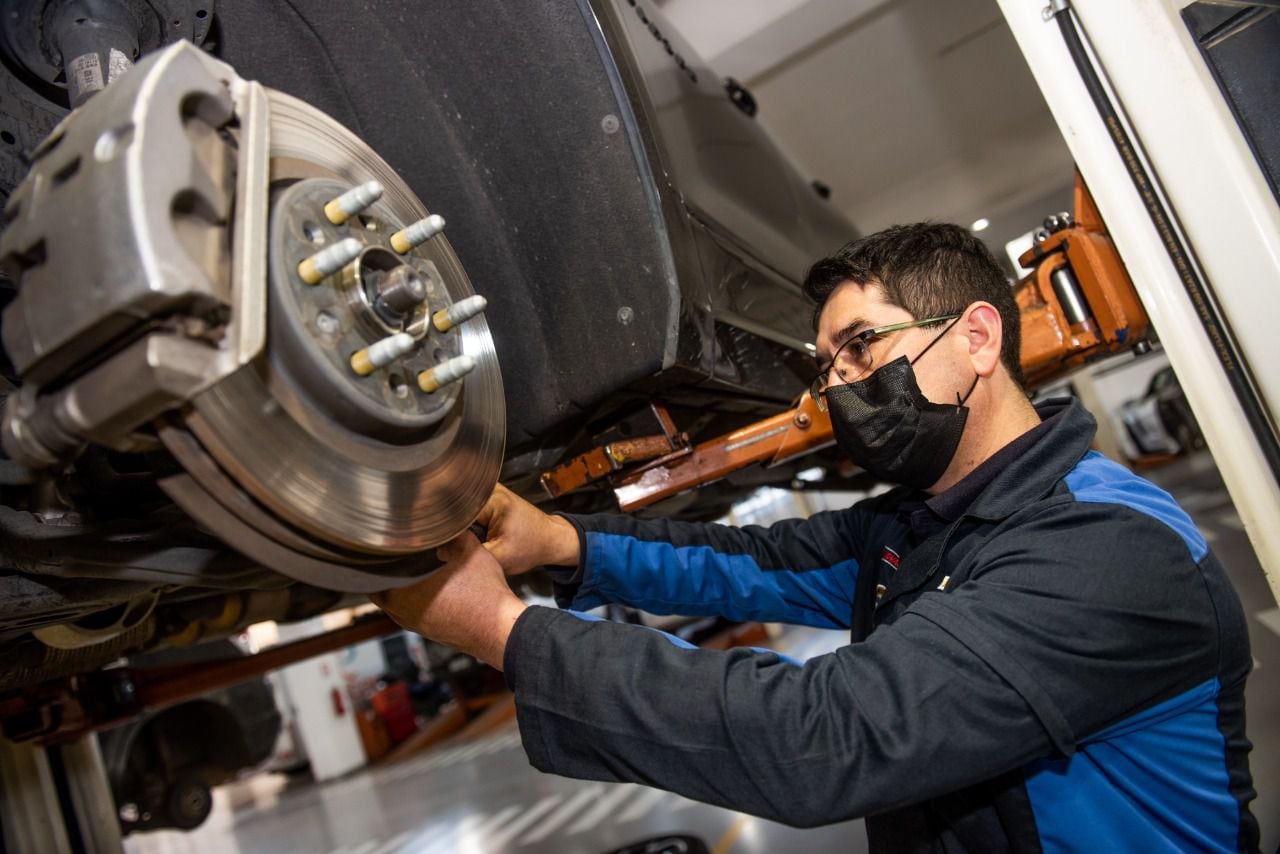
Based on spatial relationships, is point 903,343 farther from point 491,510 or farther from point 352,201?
point 352,201

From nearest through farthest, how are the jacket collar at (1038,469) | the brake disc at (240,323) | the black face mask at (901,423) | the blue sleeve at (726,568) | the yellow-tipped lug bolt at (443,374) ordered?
1. the brake disc at (240,323)
2. the yellow-tipped lug bolt at (443,374)
3. the jacket collar at (1038,469)
4. the black face mask at (901,423)
5. the blue sleeve at (726,568)

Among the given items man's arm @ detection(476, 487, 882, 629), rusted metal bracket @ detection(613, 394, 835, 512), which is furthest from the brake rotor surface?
rusted metal bracket @ detection(613, 394, 835, 512)

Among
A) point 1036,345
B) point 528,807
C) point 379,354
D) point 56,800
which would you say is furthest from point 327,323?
point 528,807

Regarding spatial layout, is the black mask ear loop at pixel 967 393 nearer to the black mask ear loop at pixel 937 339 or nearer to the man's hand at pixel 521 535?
the black mask ear loop at pixel 937 339

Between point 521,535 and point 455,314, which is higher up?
point 455,314

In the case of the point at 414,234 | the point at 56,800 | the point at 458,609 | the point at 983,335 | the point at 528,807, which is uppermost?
the point at 414,234

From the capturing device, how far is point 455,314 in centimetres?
80

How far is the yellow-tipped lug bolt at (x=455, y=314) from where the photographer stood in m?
0.79

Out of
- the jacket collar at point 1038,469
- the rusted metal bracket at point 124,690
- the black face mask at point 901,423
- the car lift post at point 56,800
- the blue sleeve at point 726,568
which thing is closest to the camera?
the jacket collar at point 1038,469

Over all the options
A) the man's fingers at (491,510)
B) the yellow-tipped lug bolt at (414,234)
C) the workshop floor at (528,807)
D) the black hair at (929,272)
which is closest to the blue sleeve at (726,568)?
the man's fingers at (491,510)

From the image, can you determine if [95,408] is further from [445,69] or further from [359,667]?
[359,667]

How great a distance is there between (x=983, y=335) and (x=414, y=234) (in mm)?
862

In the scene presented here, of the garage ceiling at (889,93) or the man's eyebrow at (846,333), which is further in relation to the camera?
the garage ceiling at (889,93)

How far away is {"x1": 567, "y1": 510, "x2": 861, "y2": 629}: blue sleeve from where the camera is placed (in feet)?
4.31
